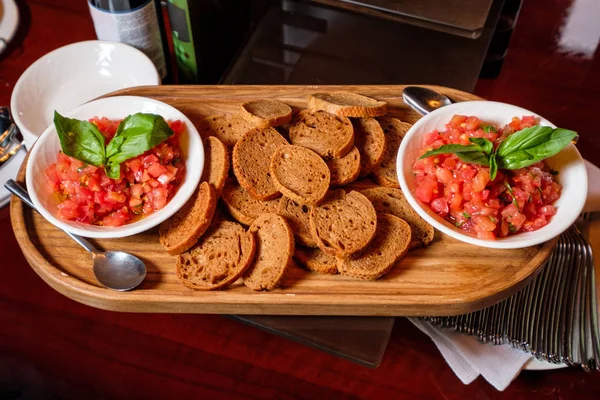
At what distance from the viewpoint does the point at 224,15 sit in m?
2.30

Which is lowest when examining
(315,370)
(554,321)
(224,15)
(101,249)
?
(315,370)

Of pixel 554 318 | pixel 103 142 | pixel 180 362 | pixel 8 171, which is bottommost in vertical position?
pixel 180 362

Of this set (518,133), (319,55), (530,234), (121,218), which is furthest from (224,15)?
(530,234)

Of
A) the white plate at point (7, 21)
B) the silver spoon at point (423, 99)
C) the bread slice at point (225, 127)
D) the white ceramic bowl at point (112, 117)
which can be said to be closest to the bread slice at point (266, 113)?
the bread slice at point (225, 127)

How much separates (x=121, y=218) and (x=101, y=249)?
11 cm

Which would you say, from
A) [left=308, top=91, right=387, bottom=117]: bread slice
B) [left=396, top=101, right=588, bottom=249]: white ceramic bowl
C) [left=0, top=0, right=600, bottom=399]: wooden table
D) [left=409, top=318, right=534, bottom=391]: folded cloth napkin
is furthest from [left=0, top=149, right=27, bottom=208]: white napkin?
[left=409, top=318, right=534, bottom=391]: folded cloth napkin

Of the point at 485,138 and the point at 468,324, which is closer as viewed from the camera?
the point at 485,138

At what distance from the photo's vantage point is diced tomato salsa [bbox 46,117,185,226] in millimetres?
1558

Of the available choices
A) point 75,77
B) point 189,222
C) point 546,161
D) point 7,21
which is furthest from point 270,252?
point 7,21

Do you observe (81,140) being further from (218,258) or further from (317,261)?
(317,261)

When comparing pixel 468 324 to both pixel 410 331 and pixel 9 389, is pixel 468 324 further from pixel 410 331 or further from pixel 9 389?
pixel 9 389

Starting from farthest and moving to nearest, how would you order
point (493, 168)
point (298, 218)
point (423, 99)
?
point (423, 99) → point (298, 218) → point (493, 168)

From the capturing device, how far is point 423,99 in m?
1.89

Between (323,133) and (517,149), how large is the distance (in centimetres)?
Answer: 56
